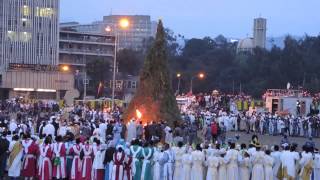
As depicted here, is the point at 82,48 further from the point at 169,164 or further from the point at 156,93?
the point at 169,164

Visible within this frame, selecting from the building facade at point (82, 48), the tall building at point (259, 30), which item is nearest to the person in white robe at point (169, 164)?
the building facade at point (82, 48)

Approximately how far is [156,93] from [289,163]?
15931 mm

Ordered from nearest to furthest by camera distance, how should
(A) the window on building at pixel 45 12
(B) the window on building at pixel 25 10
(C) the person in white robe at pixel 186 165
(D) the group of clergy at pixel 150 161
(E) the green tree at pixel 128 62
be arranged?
(D) the group of clergy at pixel 150 161 < (C) the person in white robe at pixel 186 165 < (B) the window on building at pixel 25 10 < (A) the window on building at pixel 45 12 < (E) the green tree at pixel 128 62

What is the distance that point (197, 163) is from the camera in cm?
2144

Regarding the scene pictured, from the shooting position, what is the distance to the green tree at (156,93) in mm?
36500

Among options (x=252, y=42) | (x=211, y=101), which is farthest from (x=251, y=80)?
(x=252, y=42)

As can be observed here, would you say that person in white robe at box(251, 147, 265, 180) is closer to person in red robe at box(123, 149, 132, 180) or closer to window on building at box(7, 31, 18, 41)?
person in red robe at box(123, 149, 132, 180)

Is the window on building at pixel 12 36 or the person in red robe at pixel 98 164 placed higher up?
the window on building at pixel 12 36

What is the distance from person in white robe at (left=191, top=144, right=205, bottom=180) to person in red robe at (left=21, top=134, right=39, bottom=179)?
16.4 ft

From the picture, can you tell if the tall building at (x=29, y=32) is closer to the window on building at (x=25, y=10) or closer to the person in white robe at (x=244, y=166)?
the window on building at (x=25, y=10)

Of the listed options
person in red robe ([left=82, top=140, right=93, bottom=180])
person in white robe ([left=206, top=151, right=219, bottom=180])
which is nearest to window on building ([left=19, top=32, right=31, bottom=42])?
person in red robe ([left=82, top=140, right=93, bottom=180])

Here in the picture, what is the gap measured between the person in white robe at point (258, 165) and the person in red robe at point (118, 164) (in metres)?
3.89

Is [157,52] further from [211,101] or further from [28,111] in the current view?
[211,101]

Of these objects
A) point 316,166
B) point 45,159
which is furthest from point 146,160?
point 316,166
